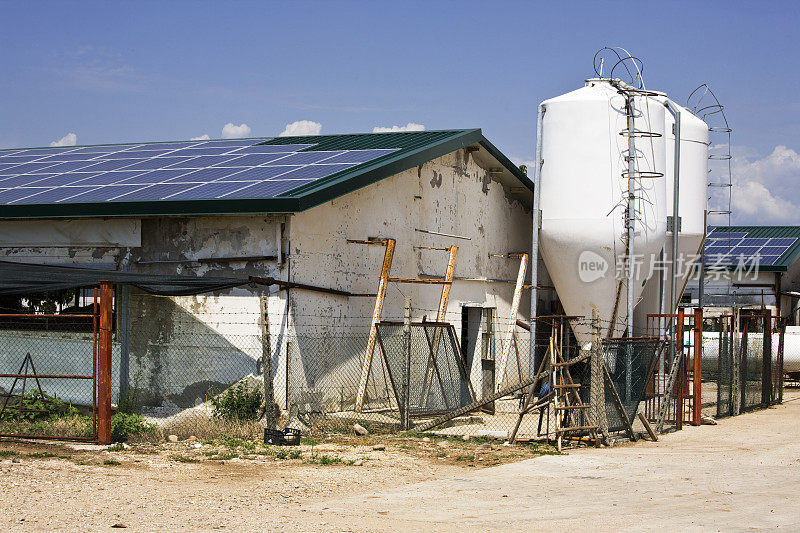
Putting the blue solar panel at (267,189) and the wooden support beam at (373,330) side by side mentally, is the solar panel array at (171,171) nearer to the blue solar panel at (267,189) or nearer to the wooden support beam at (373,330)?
the blue solar panel at (267,189)

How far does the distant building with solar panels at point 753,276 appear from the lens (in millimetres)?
35625

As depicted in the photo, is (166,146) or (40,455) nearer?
(40,455)

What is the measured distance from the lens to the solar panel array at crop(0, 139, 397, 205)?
1661 centimetres

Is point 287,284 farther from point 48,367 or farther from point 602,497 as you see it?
point 602,497

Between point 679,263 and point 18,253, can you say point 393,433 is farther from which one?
point 679,263

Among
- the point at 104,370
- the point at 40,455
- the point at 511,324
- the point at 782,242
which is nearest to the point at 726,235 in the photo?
the point at 782,242

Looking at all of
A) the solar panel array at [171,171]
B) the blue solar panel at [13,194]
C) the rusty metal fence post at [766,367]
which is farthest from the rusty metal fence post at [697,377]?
the blue solar panel at [13,194]

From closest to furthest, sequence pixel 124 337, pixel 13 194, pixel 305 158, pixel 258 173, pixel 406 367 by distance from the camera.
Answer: pixel 406 367, pixel 124 337, pixel 258 173, pixel 13 194, pixel 305 158

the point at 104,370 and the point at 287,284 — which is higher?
the point at 287,284

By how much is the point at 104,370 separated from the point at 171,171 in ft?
21.0

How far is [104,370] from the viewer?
13336 mm

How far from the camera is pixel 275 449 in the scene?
1341 centimetres

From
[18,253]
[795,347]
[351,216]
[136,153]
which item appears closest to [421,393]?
[351,216]

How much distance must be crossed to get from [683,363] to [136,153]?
1280cm
